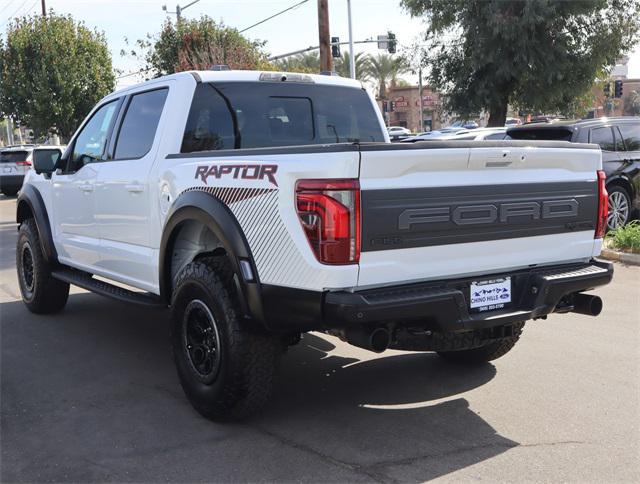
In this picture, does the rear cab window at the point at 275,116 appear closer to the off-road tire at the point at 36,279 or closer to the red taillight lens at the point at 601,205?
the red taillight lens at the point at 601,205

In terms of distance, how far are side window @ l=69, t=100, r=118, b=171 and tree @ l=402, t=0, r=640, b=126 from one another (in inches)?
563

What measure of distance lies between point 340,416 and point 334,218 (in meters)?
1.46

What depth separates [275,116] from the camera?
5.30m

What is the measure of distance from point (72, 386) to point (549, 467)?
10.2 ft

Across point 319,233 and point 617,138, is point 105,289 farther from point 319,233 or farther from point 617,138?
point 617,138

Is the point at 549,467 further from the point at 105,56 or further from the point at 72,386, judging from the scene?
the point at 105,56

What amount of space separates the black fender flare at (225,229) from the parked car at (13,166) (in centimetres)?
2073

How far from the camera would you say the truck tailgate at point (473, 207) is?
344 centimetres

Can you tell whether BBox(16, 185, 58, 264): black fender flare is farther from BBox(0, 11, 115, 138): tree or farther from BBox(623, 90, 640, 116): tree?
BBox(623, 90, 640, 116): tree

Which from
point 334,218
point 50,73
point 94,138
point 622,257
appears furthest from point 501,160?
point 50,73

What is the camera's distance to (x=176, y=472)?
3529 millimetres

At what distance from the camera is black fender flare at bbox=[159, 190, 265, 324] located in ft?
12.2

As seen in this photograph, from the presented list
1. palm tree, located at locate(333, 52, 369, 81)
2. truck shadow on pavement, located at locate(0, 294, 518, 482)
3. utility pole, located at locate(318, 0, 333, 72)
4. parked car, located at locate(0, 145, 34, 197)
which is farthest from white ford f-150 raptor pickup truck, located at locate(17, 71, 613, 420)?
palm tree, located at locate(333, 52, 369, 81)

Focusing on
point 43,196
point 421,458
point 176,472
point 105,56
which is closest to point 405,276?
point 421,458
